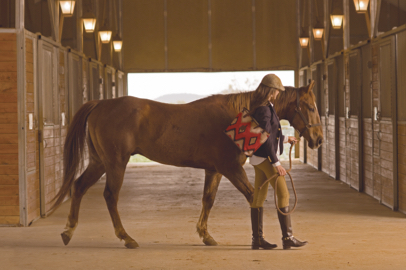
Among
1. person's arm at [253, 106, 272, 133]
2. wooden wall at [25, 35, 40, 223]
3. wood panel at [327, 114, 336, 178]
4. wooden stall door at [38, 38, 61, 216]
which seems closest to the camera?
person's arm at [253, 106, 272, 133]

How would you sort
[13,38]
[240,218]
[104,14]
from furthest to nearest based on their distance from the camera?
1. [104,14]
2. [240,218]
3. [13,38]

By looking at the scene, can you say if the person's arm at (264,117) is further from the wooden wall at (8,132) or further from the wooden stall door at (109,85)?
the wooden stall door at (109,85)

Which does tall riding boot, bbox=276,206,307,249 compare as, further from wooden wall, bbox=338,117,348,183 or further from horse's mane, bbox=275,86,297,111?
wooden wall, bbox=338,117,348,183

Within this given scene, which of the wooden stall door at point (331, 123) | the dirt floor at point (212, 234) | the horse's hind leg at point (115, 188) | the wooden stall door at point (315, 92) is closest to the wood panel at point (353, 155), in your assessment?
the dirt floor at point (212, 234)

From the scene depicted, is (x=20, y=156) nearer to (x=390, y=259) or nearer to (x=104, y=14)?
(x=390, y=259)

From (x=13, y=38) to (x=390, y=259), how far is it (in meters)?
4.13

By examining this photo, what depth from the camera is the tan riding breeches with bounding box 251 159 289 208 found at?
435 cm

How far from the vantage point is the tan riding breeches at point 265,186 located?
435 centimetres

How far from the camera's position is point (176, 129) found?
4691mm

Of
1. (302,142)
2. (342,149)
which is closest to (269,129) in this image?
(342,149)

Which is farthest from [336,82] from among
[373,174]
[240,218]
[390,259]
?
[390,259]

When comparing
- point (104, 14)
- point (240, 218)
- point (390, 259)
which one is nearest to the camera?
point (390, 259)

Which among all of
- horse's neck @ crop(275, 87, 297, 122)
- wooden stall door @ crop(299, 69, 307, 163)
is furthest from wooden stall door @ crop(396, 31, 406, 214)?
wooden stall door @ crop(299, 69, 307, 163)

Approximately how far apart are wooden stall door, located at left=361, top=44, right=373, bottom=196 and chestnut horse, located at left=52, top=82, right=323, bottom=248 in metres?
3.34
